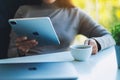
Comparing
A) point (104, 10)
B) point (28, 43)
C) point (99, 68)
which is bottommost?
point (99, 68)

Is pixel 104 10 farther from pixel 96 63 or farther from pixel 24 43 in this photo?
pixel 96 63

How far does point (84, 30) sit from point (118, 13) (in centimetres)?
59

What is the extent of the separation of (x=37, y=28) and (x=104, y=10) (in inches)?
43.5

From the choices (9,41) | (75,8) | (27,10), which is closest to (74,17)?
(75,8)

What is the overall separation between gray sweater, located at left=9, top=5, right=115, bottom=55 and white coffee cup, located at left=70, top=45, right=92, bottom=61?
416mm

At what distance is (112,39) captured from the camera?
4.43ft

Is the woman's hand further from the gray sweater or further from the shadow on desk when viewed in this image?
the gray sweater

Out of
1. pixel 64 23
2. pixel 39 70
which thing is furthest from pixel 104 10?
pixel 39 70

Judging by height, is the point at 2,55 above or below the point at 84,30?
below

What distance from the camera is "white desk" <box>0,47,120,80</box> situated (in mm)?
902

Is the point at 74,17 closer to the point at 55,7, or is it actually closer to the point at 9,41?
the point at 55,7

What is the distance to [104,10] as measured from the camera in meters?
2.10

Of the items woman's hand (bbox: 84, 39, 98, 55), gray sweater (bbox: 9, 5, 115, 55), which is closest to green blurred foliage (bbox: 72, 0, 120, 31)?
gray sweater (bbox: 9, 5, 115, 55)

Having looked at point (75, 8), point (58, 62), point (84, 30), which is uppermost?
point (75, 8)
